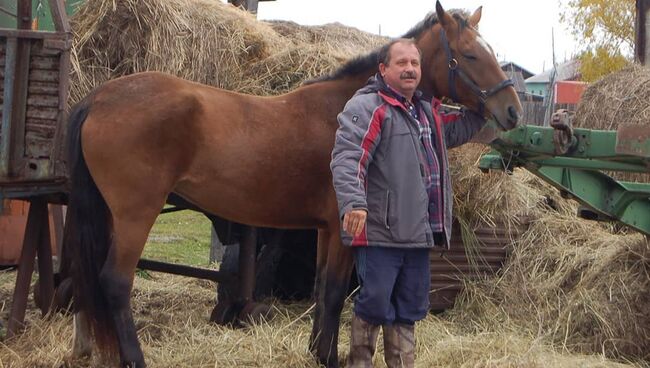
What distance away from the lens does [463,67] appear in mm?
5270

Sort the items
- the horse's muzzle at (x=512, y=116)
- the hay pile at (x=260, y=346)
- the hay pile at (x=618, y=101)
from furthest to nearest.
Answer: the hay pile at (x=618, y=101), the hay pile at (x=260, y=346), the horse's muzzle at (x=512, y=116)

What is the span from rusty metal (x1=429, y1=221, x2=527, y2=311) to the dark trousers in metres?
2.37

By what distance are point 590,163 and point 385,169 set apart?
4.24 feet

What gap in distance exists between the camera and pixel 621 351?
5719 millimetres

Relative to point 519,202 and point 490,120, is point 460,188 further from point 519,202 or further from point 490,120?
point 490,120

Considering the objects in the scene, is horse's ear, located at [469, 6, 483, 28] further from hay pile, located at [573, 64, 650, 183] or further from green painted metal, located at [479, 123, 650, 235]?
hay pile, located at [573, 64, 650, 183]

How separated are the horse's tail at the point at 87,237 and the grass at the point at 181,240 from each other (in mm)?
4820

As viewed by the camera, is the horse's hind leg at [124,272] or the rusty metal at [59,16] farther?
the rusty metal at [59,16]

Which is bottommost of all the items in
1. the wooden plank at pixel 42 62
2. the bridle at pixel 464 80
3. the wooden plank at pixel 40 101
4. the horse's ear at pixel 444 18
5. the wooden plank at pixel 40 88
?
the wooden plank at pixel 40 101

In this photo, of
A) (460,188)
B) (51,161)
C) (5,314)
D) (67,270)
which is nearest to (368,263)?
(51,161)

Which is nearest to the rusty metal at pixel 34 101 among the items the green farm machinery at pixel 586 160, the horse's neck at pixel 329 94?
the horse's neck at pixel 329 94

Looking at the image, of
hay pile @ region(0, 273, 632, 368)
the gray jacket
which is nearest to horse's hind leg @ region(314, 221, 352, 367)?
hay pile @ region(0, 273, 632, 368)

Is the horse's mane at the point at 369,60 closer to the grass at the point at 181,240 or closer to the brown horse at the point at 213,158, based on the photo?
the brown horse at the point at 213,158

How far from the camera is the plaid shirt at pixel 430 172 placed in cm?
445
